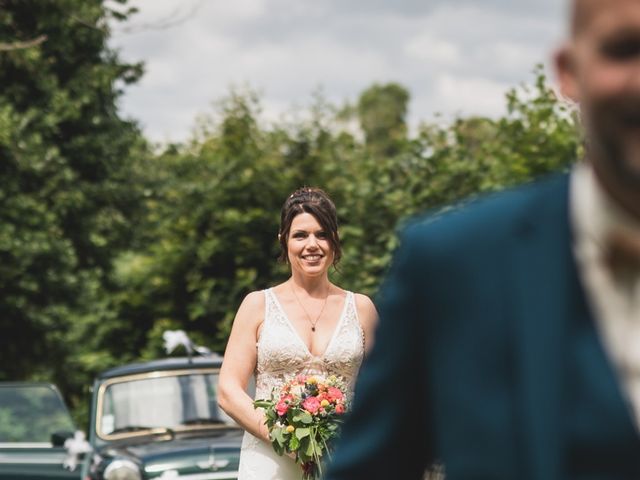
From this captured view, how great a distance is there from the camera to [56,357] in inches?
789

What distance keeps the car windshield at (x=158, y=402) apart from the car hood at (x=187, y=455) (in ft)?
1.48

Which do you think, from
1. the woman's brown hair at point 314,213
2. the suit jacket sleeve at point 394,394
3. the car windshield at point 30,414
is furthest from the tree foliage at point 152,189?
the suit jacket sleeve at point 394,394

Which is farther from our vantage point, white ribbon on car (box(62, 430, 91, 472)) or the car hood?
white ribbon on car (box(62, 430, 91, 472))

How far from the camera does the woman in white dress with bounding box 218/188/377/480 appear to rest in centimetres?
579

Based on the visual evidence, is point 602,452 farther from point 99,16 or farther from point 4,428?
point 99,16

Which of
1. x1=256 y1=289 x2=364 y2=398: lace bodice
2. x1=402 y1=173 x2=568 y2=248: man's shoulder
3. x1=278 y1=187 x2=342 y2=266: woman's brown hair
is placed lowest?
x1=402 y1=173 x2=568 y2=248: man's shoulder

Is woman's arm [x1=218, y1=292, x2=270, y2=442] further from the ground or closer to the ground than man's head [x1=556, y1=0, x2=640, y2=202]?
further from the ground

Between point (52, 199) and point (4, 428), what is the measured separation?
347 inches

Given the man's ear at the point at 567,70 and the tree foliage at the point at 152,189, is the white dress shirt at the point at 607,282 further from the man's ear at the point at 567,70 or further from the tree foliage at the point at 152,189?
the tree foliage at the point at 152,189

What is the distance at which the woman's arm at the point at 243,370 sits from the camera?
18.7 ft

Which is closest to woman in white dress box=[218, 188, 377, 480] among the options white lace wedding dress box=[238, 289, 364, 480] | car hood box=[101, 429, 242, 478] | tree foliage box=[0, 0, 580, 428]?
white lace wedding dress box=[238, 289, 364, 480]

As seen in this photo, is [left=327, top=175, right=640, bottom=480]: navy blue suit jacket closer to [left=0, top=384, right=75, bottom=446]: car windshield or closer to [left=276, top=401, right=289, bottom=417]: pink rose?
[left=276, top=401, right=289, bottom=417]: pink rose

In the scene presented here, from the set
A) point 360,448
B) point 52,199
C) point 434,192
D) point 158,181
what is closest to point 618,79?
point 360,448

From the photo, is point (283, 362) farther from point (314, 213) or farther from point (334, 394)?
point (314, 213)
